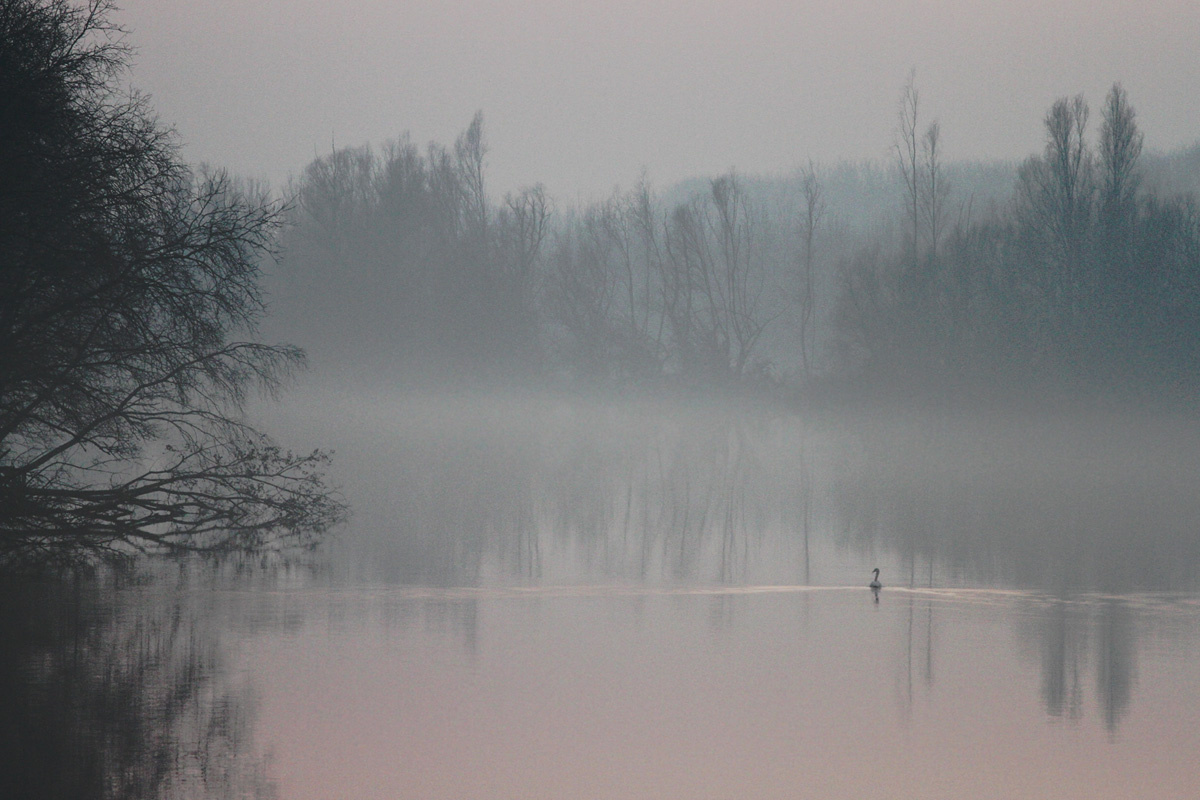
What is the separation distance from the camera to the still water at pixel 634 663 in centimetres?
763

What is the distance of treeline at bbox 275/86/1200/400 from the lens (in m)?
40.1

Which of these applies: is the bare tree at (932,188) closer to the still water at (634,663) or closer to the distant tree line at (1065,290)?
the distant tree line at (1065,290)

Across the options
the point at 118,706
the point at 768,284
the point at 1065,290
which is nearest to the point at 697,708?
the point at 118,706

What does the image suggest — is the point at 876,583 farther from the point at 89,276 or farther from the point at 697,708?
the point at 89,276

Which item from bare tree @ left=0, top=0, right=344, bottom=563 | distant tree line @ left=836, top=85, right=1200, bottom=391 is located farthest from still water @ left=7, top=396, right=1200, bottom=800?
distant tree line @ left=836, top=85, right=1200, bottom=391

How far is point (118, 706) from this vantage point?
8.48 metres

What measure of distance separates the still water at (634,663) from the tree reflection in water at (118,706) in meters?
0.03

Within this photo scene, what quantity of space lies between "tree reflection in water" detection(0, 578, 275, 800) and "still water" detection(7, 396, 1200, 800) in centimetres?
3

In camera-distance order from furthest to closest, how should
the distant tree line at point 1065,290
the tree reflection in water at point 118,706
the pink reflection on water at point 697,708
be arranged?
the distant tree line at point 1065,290, the pink reflection on water at point 697,708, the tree reflection in water at point 118,706

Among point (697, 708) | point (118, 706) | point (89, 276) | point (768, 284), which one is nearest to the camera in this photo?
point (118, 706)

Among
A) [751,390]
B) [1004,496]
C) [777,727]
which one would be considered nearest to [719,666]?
[777,727]

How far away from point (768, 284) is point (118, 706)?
237 ft

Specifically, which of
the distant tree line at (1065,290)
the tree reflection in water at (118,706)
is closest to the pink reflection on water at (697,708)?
the tree reflection in water at (118,706)

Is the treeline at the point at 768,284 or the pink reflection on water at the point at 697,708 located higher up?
the treeline at the point at 768,284
